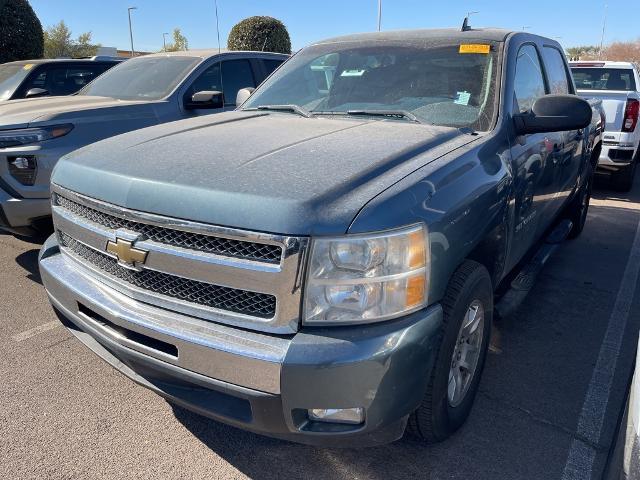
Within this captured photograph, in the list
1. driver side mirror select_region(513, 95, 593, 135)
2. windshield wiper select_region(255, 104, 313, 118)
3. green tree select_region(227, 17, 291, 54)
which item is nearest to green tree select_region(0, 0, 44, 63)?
green tree select_region(227, 17, 291, 54)

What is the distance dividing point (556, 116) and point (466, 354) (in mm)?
1351

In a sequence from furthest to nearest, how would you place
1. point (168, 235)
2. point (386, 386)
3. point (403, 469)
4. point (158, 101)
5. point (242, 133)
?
1. point (158, 101)
2. point (242, 133)
3. point (403, 469)
4. point (168, 235)
5. point (386, 386)

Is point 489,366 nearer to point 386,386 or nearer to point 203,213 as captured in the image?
point 386,386

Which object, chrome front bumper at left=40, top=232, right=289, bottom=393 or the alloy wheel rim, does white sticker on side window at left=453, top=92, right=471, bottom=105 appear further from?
chrome front bumper at left=40, top=232, right=289, bottom=393

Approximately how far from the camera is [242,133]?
2785 millimetres

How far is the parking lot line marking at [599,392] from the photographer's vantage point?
2441 mm

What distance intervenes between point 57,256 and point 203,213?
131 centimetres

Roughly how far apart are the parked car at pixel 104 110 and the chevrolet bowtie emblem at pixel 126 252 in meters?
2.32

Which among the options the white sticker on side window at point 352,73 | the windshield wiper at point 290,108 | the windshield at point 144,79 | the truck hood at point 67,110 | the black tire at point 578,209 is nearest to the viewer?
the windshield wiper at point 290,108

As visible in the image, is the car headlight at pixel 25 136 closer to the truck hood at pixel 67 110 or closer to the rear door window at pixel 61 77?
the truck hood at pixel 67 110

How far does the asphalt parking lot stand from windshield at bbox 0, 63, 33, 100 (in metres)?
4.23

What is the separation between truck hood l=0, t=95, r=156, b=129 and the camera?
4371 mm

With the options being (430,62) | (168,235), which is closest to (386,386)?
(168,235)

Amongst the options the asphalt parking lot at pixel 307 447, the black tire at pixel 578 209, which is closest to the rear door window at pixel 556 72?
the black tire at pixel 578 209
